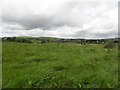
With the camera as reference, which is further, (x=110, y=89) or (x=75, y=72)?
(x=75, y=72)

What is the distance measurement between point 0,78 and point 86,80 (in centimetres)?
572

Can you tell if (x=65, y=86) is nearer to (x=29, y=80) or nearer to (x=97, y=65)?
(x=29, y=80)

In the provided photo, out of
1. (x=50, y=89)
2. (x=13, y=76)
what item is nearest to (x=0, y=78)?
(x=13, y=76)

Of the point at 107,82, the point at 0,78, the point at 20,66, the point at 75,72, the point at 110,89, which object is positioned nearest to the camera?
the point at 110,89

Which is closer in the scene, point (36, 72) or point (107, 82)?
point (107, 82)

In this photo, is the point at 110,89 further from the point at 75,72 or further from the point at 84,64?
the point at 84,64

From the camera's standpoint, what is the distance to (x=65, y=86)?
10.6m

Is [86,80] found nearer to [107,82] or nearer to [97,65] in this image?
[107,82]

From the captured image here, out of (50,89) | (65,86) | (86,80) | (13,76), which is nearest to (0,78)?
(13,76)

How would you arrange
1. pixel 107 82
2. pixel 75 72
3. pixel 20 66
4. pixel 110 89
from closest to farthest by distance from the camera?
pixel 110 89 → pixel 107 82 → pixel 75 72 → pixel 20 66

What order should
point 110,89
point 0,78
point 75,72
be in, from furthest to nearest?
1. point 75,72
2. point 0,78
3. point 110,89

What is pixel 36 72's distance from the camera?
12.9m

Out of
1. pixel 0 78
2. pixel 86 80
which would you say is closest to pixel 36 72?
pixel 0 78

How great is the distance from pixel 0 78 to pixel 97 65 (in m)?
7.72
